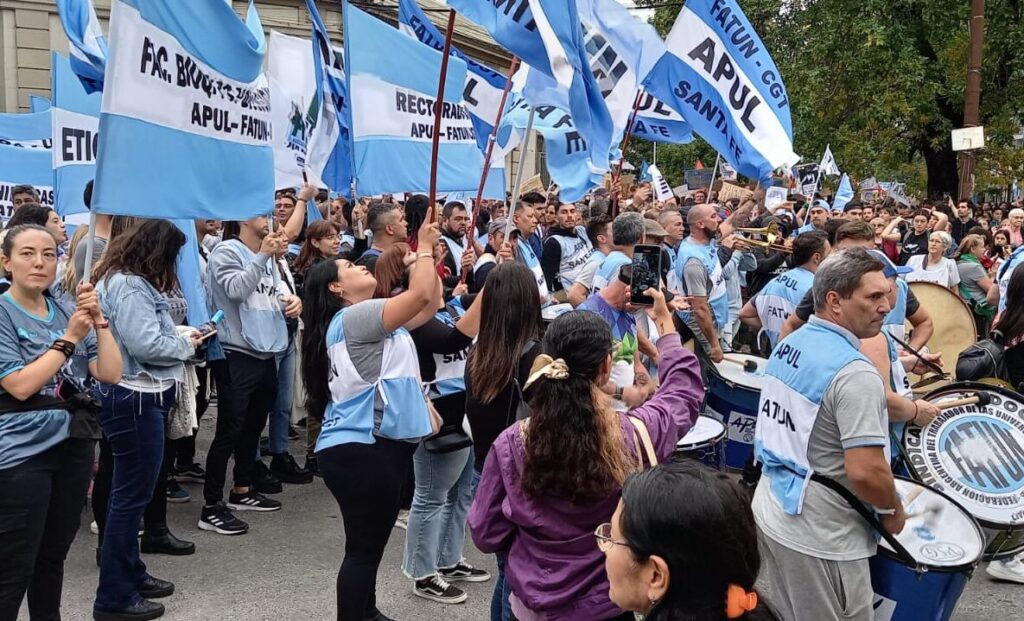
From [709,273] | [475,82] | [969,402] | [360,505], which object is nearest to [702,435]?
[969,402]

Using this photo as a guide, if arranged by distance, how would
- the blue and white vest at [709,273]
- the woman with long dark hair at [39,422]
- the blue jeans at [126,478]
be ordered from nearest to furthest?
the woman with long dark hair at [39,422]
the blue jeans at [126,478]
the blue and white vest at [709,273]

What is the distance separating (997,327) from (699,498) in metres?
4.18

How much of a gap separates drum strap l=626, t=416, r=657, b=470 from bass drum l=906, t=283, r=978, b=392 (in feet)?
16.2

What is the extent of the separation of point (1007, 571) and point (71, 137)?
6454 millimetres

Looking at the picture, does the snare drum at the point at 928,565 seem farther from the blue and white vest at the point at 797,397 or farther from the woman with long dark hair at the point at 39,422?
the woman with long dark hair at the point at 39,422

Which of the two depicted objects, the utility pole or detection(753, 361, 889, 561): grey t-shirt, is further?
the utility pole

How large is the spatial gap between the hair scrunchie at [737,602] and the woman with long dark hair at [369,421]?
219 cm

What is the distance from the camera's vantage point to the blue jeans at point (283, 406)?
6.77m

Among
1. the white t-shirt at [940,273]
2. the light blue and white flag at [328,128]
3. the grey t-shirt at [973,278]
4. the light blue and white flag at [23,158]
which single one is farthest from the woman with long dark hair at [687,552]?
the grey t-shirt at [973,278]

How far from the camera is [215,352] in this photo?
565 cm

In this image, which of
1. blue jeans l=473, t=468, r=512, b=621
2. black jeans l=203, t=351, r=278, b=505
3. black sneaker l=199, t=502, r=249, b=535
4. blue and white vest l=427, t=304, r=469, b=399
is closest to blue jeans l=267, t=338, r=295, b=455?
black jeans l=203, t=351, r=278, b=505

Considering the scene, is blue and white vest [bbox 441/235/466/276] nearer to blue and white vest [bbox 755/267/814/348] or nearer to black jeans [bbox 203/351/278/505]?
black jeans [bbox 203/351/278/505]

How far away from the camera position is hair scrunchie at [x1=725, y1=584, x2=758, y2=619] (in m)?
1.83

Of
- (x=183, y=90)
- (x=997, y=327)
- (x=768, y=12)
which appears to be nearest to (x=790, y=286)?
(x=997, y=327)
